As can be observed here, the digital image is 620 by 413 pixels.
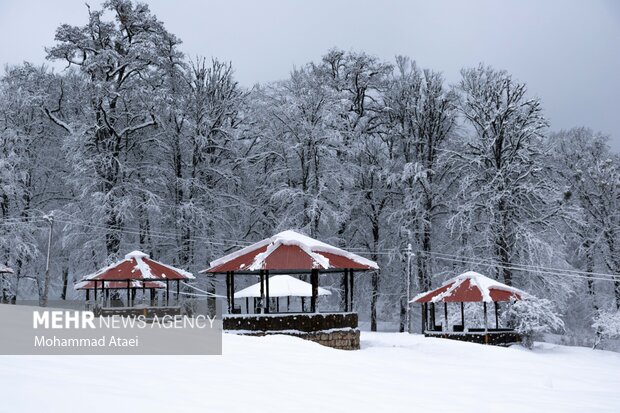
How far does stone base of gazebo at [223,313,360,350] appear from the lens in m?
21.3

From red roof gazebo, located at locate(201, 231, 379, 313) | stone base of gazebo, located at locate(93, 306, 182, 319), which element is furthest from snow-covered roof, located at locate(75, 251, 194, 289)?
red roof gazebo, located at locate(201, 231, 379, 313)

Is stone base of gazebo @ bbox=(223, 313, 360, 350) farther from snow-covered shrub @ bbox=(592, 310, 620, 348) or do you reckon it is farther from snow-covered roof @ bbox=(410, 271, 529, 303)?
snow-covered shrub @ bbox=(592, 310, 620, 348)

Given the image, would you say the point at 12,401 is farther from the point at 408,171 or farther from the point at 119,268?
the point at 408,171

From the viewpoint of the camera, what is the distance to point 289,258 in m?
21.5

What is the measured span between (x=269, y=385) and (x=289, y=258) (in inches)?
531

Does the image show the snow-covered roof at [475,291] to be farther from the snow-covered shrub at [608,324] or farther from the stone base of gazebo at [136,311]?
the stone base of gazebo at [136,311]

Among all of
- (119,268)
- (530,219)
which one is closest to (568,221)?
(530,219)

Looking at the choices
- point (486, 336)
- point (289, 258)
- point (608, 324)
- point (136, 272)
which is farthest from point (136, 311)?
point (608, 324)

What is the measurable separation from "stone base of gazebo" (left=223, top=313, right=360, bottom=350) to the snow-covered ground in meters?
7.38

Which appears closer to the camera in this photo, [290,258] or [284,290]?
[290,258]

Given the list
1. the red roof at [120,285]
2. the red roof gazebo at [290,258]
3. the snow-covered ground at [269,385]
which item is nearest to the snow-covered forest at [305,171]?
the red roof at [120,285]

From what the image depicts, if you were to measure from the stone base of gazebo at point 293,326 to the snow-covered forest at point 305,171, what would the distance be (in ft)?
40.3

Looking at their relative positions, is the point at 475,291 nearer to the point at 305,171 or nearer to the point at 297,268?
the point at 297,268

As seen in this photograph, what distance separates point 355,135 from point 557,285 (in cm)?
1378
